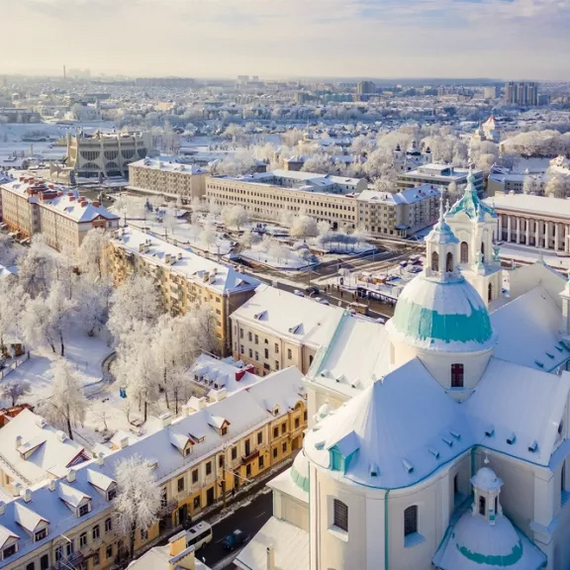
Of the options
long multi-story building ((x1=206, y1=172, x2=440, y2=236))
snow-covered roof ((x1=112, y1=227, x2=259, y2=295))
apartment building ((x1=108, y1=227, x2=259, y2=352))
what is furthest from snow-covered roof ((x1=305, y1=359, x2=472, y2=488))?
long multi-story building ((x1=206, y1=172, x2=440, y2=236))

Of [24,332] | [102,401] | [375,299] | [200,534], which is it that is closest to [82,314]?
[24,332]

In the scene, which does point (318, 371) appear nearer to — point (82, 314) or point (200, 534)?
point (200, 534)

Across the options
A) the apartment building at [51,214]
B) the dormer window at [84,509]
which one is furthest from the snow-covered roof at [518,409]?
the apartment building at [51,214]

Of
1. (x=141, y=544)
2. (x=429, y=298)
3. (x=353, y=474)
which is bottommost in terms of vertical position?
(x=141, y=544)

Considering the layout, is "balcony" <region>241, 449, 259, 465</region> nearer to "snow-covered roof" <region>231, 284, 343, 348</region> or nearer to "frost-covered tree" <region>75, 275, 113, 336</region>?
"snow-covered roof" <region>231, 284, 343, 348</region>

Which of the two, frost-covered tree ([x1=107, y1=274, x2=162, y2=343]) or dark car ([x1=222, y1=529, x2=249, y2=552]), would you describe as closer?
dark car ([x1=222, y1=529, x2=249, y2=552])

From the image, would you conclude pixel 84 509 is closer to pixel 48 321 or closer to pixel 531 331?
pixel 531 331
